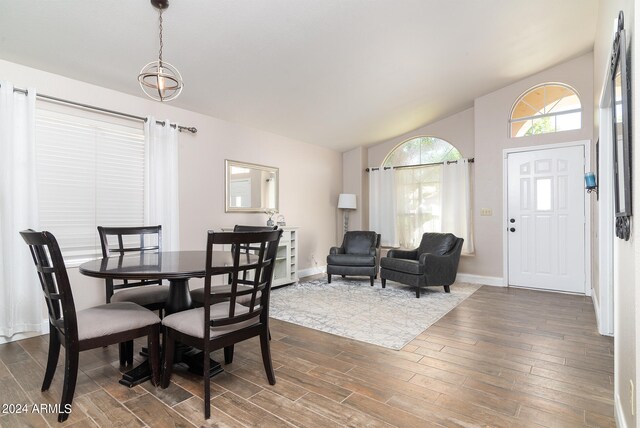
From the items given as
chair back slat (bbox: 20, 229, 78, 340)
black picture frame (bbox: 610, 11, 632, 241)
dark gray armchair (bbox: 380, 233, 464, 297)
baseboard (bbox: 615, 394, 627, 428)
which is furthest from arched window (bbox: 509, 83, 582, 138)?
chair back slat (bbox: 20, 229, 78, 340)

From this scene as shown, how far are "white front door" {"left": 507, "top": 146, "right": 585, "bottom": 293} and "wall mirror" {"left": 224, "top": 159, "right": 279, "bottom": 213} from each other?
11.6 ft

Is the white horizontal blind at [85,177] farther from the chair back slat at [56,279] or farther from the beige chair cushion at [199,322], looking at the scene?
the beige chair cushion at [199,322]

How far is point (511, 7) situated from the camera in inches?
123

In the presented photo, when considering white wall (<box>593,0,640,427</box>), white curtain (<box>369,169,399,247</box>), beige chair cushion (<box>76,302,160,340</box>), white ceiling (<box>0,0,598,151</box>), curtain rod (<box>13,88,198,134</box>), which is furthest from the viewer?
white curtain (<box>369,169,399,247</box>)

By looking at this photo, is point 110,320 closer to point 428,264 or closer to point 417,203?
point 428,264

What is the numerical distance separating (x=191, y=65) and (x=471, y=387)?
11.3 ft

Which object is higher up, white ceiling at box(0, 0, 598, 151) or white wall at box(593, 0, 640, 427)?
white ceiling at box(0, 0, 598, 151)

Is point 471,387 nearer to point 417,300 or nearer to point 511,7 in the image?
point 417,300

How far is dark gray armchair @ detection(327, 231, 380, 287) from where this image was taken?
5047 millimetres

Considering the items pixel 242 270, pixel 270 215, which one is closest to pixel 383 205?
pixel 270 215

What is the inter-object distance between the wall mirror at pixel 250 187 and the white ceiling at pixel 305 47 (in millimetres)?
636

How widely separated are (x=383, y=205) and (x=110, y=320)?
5.08 meters

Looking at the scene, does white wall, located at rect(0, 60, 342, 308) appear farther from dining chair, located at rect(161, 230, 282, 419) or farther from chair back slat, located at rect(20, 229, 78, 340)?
dining chair, located at rect(161, 230, 282, 419)

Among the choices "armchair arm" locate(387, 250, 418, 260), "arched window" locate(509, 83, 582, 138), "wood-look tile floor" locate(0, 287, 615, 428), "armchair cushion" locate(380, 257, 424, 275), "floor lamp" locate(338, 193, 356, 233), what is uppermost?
"arched window" locate(509, 83, 582, 138)
